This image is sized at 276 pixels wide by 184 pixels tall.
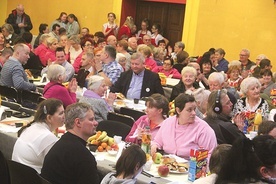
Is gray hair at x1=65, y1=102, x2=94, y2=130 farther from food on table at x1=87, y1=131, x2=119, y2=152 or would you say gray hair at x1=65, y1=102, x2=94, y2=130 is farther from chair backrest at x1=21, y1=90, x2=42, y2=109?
chair backrest at x1=21, y1=90, x2=42, y2=109

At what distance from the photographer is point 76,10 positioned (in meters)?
17.5

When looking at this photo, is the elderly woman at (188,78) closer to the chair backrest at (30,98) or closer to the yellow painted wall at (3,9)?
the chair backrest at (30,98)

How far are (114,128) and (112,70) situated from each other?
334 cm

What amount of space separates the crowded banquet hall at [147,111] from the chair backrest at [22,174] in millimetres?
12

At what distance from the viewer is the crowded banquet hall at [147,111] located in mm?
4262

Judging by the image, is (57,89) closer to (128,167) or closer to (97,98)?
(97,98)

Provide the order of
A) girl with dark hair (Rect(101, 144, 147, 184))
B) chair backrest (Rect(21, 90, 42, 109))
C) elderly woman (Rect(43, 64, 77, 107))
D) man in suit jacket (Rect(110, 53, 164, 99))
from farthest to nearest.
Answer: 1. man in suit jacket (Rect(110, 53, 164, 99))
2. chair backrest (Rect(21, 90, 42, 109))
3. elderly woman (Rect(43, 64, 77, 107))
4. girl with dark hair (Rect(101, 144, 147, 184))

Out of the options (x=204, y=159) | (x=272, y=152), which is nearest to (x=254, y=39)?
(x=204, y=159)

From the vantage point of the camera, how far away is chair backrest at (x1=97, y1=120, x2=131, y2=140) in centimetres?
603

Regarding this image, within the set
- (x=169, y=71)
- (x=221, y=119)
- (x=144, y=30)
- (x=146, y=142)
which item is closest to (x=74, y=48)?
(x=169, y=71)

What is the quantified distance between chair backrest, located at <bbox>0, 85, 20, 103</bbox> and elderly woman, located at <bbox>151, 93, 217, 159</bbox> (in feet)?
8.92

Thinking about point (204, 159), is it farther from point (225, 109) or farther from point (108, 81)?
point (108, 81)

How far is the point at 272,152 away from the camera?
3543 mm

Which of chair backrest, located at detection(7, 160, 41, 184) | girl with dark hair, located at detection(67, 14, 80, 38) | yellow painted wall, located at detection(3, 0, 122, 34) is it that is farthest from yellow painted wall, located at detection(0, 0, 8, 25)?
chair backrest, located at detection(7, 160, 41, 184)
